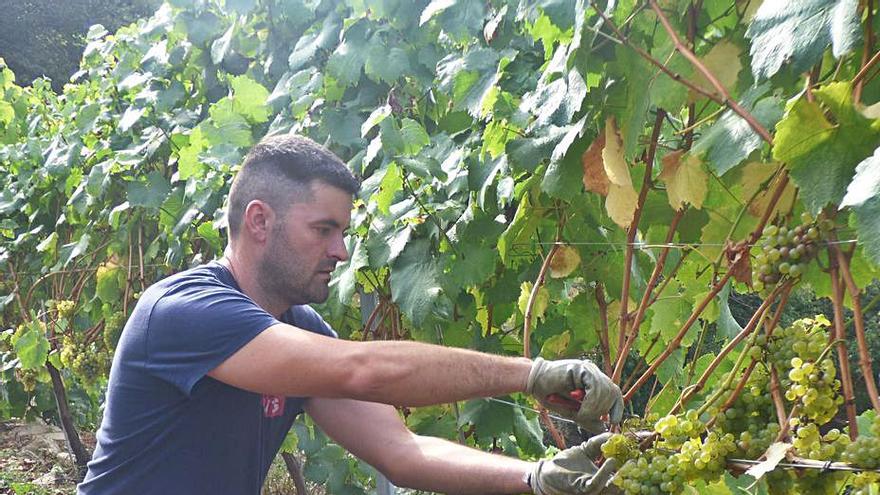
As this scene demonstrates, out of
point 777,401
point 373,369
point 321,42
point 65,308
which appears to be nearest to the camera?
point 777,401

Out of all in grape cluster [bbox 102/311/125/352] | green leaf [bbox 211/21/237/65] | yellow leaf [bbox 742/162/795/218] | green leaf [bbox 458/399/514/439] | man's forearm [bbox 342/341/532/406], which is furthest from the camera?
grape cluster [bbox 102/311/125/352]

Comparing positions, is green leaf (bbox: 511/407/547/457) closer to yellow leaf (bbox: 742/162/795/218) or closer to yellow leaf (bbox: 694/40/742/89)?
yellow leaf (bbox: 742/162/795/218)

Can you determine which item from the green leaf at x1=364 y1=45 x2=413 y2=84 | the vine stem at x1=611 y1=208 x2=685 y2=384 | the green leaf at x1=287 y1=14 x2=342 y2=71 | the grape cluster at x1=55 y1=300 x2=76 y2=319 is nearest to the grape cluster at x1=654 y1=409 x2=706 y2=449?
the vine stem at x1=611 y1=208 x2=685 y2=384

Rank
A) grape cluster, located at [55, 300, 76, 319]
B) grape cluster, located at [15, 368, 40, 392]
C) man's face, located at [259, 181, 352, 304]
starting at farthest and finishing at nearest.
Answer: grape cluster, located at [15, 368, 40, 392] → grape cluster, located at [55, 300, 76, 319] → man's face, located at [259, 181, 352, 304]

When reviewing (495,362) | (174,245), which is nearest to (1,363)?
(174,245)

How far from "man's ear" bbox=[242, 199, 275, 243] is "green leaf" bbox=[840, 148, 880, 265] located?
1523 mm

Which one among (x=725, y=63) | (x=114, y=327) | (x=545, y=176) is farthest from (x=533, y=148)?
(x=114, y=327)

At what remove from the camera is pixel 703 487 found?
1642mm

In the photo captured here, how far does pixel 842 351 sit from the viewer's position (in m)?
1.35

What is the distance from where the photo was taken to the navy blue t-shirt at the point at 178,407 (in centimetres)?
214

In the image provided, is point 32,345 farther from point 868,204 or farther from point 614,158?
point 868,204

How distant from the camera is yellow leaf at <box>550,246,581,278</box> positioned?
2.27m

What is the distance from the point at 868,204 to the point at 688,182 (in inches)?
23.7

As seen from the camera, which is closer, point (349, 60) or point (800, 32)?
point (800, 32)
